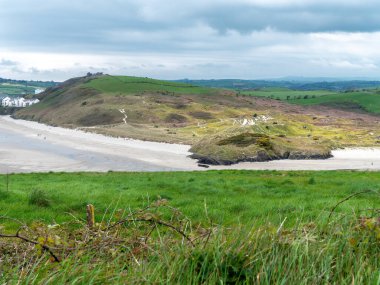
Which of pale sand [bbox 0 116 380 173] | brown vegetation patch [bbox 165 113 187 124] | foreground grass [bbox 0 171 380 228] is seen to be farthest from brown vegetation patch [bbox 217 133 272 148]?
foreground grass [bbox 0 171 380 228]

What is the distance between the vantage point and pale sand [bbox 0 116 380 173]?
2195 inches

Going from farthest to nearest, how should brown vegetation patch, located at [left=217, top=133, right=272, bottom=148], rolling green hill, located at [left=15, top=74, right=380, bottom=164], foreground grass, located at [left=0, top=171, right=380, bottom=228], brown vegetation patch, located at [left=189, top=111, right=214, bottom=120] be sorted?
1. brown vegetation patch, located at [left=189, top=111, right=214, bottom=120]
2. rolling green hill, located at [left=15, top=74, right=380, bottom=164]
3. brown vegetation patch, located at [left=217, top=133, right=272, bottom=148]
4. foreground grass, located at [left=0, top=171, right=380, bottom=228]

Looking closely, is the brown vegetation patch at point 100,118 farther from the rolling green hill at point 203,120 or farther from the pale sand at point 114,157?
the pale sand at point 114,157

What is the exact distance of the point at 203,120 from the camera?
109 meters

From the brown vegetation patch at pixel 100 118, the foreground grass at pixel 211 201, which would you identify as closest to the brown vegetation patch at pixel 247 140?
the foreground grass at pixel 211 201

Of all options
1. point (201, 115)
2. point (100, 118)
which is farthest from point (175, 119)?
point (100, 118)

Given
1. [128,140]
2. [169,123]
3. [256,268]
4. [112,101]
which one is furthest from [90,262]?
[112,101]

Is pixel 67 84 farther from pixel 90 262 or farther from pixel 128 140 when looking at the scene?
pixel 90 262

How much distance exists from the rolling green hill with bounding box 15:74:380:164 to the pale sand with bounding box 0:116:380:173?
378cm

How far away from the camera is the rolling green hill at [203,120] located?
68.7m

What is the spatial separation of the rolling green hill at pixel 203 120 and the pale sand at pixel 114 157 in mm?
3777

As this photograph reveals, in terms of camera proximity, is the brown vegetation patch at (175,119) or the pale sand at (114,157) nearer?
the pale sand at (114,157)

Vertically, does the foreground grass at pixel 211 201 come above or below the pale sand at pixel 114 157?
above

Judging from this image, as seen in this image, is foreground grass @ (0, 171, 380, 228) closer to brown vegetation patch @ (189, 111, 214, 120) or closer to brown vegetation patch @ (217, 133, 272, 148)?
brown vegetation patch @ (217, 133, 272, 148)
